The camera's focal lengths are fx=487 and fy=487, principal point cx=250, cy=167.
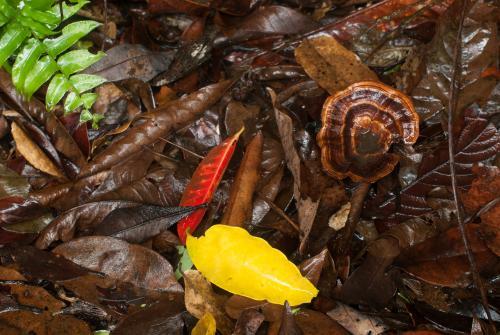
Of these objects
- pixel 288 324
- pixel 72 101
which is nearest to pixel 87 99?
pixel 72 101

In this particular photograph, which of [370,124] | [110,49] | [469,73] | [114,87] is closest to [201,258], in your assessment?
[370,124]

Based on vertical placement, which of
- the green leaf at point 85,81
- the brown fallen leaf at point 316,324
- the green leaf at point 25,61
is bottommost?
the brown fallen leaf at point 316,324

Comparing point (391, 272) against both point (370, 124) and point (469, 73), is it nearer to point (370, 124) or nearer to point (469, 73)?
point (370, 124)

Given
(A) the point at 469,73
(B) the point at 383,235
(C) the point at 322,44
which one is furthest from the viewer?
(C) the point at 322,44

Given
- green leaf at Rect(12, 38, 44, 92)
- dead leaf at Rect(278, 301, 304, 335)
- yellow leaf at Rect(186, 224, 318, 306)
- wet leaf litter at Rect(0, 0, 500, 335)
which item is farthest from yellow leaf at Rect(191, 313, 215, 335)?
→ green leaf at Rect(12, 38, 44, 92)

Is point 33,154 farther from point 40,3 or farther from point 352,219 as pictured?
point 352,219

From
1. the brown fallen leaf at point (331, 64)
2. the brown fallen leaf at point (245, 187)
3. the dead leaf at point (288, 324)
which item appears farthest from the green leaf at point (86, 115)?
the dead leaf at point (288, 324)

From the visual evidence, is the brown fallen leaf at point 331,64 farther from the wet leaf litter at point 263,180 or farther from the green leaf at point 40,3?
the green leaf at point 40,3
